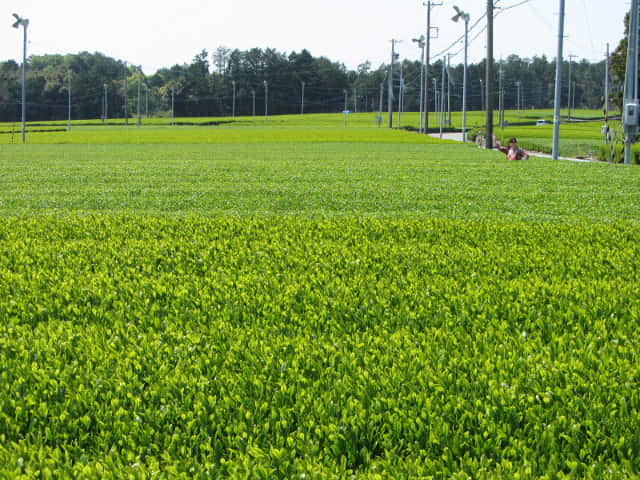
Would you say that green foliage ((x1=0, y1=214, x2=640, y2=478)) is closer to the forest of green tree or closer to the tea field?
the tea field

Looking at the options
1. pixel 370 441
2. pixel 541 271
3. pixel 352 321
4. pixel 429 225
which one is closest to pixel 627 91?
pixel 429 225

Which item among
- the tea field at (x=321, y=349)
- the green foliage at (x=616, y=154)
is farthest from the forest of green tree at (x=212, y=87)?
the tea field at (x=321, y=349)

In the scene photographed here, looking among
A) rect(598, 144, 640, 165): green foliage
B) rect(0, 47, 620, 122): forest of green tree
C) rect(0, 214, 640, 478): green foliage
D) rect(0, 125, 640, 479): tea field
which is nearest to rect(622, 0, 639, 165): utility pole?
rect(598, 144, 640, 165): green foliage

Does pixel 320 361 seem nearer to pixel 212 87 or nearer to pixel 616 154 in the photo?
pixel 616 154

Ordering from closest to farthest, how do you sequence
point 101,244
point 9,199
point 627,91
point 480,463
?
point 480,463, point 101,244, point 9,199, point 627,91

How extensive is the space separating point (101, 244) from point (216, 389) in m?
5.83

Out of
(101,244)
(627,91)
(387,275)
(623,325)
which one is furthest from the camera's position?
Result: (627,91)

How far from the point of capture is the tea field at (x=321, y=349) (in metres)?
3.61

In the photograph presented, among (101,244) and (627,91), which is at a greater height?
(627,91)

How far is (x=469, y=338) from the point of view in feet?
17.2

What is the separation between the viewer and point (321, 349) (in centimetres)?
504

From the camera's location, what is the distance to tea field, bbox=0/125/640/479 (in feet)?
11.8

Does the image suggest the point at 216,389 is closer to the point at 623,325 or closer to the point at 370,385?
the point at 370,385

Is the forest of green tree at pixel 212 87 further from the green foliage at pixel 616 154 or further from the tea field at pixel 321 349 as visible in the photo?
the tea field at pixel 321 349
